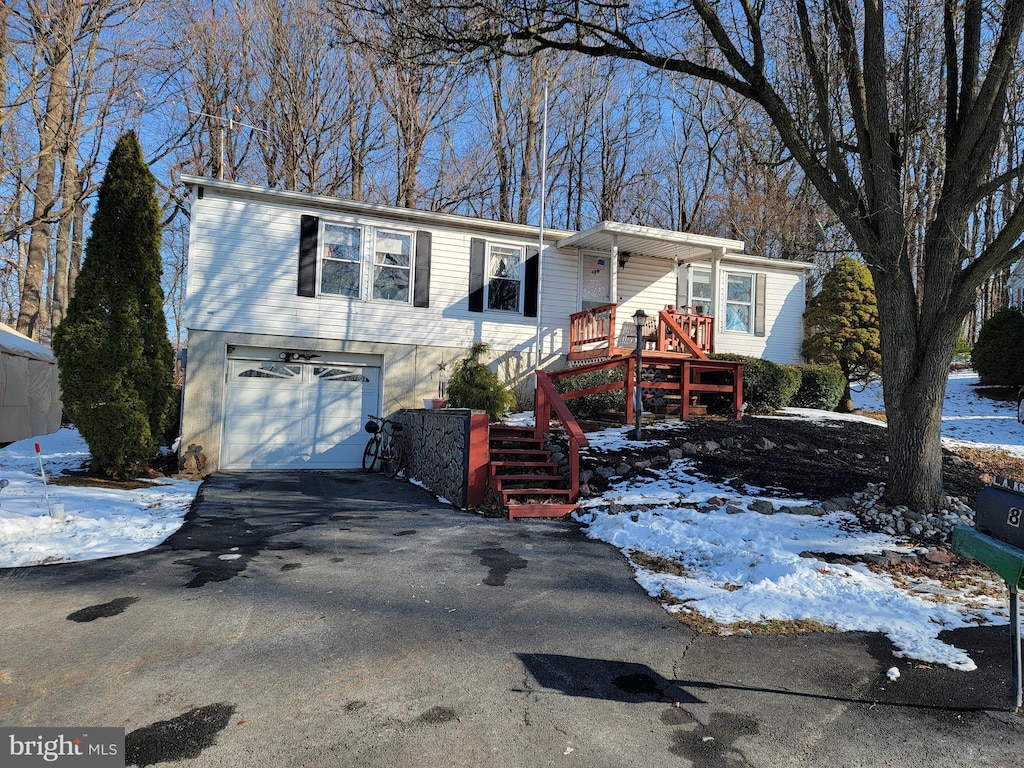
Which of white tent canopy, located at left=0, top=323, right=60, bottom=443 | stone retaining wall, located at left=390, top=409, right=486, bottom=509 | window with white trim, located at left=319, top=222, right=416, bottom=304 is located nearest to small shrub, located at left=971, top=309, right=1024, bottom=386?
stone retaining wall, located at left=390, top=409, right=486, bottom=509

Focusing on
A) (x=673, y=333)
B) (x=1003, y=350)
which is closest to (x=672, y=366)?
(x=673, y=333)

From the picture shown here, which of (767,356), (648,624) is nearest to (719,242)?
(767,356)

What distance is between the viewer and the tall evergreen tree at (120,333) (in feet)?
31.2

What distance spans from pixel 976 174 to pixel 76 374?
1177cm

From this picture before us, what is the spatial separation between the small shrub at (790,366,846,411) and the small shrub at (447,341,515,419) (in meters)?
7.20

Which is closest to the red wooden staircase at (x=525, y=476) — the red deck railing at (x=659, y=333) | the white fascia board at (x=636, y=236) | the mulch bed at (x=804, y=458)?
the mulch bed at (x=804, y=458)

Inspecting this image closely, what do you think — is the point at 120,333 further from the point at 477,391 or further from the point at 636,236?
the point at 636,236

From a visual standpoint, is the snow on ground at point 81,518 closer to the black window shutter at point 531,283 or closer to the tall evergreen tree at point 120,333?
the tall evergreen tree at point 120,333

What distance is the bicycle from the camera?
11680 millimetres

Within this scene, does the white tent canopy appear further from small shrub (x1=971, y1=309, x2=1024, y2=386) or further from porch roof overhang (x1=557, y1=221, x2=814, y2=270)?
small shrub (x1=971, y1=309, x2=1024, y2=386)

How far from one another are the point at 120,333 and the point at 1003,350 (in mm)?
18986

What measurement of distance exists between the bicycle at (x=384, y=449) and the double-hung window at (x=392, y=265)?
2.57 metres

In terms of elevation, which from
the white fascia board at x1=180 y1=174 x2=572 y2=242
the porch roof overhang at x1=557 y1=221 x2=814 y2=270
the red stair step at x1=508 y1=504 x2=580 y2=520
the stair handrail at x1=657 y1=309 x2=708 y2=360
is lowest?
the red stair step at x1=508 y1=504 x2=580 y2=520

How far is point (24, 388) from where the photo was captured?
1539cm
